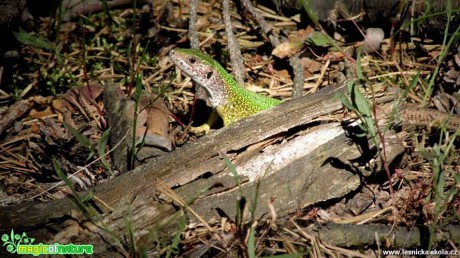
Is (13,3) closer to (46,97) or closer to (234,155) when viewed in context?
(46,97)

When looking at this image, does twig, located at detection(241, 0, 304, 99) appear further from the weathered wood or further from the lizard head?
the weathered wood

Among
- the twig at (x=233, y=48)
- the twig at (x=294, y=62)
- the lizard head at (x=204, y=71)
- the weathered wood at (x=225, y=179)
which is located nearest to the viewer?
the weathered wood at (x=225, y=179)

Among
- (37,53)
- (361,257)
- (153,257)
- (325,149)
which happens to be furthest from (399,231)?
(37,53)

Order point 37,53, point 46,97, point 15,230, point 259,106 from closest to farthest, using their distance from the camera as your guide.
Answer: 1. point 15,230
2. point 259,106
3. point 46,97
4. point 37,53

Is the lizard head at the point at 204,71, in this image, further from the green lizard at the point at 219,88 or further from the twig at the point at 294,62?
the twig at the point at 294,62

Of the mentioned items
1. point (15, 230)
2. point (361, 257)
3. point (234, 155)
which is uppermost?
point (234, 155)

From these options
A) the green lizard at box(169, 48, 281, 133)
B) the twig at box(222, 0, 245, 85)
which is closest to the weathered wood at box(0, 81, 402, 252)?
the green lizard at box(169, 48, 281, 133)

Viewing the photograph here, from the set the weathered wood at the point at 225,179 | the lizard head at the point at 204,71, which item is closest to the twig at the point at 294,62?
the lizard head at the point at 204,71

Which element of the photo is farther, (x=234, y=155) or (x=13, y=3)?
(x=13, y=3)
